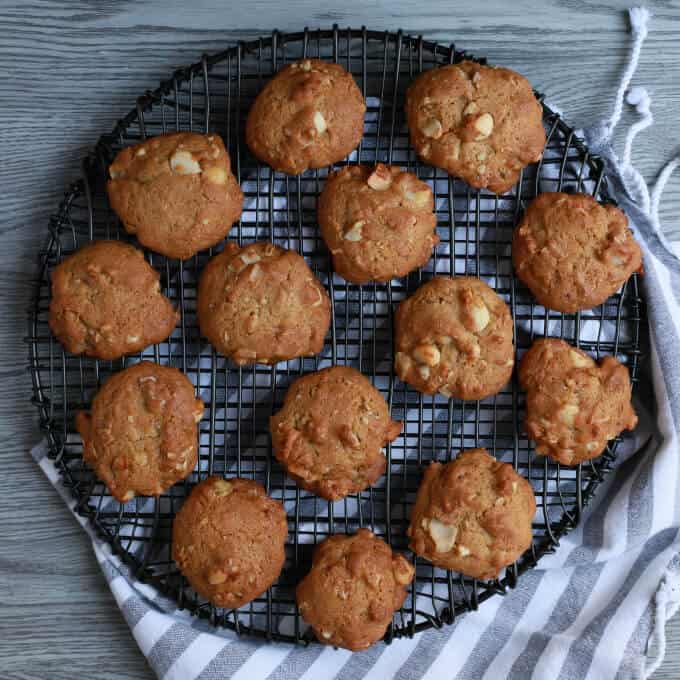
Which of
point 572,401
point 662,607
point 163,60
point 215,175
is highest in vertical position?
point 163,60

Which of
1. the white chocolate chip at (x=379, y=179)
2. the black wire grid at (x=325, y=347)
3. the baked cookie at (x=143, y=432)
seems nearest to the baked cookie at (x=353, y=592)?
the black wire grid at (x=325, y=347)

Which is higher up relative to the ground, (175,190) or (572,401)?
(175,190)

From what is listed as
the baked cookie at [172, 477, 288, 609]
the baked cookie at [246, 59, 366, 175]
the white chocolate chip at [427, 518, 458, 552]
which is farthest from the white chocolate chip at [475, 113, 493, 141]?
the baked cookie at [172, 477, 288, 609]

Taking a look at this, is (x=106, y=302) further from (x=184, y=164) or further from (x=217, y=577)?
(x=217, y=577)

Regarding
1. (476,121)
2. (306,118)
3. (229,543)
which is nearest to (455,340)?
(476,121)

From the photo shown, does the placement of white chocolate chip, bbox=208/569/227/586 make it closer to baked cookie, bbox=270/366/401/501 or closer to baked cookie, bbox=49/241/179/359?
baked cookie, bbox=270/366/401/501
